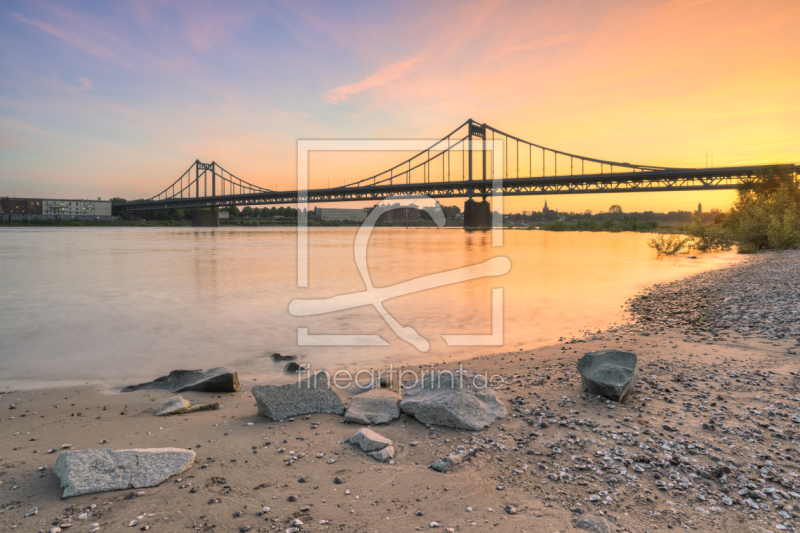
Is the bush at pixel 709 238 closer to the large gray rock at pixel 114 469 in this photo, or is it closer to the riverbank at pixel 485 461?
the riverbank at pixel 485 461

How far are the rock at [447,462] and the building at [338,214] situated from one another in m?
142

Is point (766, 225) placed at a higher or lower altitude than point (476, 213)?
lower

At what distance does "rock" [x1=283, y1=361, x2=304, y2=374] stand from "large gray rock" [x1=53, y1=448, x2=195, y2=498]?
2.79 m

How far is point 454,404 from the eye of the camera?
12.2 ft

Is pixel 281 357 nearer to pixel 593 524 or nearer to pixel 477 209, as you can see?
pixel 593 524

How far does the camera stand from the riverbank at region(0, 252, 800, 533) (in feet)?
8.09

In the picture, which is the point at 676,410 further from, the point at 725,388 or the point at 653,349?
the point at 653,349

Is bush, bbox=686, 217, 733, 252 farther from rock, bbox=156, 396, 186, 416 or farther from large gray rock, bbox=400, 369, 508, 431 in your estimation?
rock, bbox=156, 396, 186, 416

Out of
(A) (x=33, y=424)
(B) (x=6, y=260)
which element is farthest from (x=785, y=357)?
(B) (x=6, y=260)

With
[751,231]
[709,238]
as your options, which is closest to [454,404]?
[751,231]

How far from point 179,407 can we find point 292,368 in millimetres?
1887

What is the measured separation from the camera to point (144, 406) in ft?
14.3

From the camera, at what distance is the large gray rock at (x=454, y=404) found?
367 cm

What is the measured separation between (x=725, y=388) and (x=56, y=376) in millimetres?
7916
